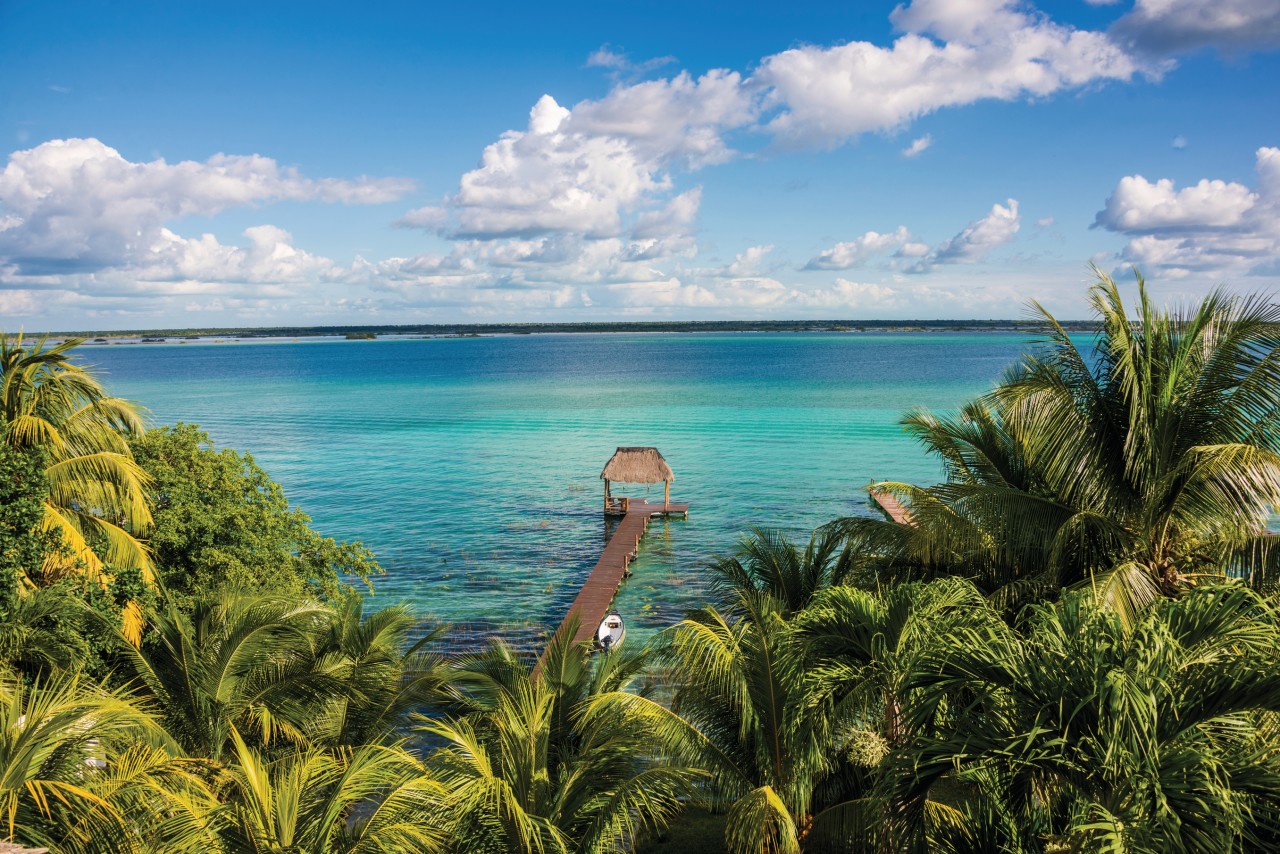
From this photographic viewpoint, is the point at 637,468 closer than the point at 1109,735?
No

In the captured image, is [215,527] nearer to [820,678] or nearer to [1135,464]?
[820,678]

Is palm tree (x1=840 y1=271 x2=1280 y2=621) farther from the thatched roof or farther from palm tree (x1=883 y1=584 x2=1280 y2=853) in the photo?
the thatched roof

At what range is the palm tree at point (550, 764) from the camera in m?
6.20

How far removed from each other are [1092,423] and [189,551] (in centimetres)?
1355

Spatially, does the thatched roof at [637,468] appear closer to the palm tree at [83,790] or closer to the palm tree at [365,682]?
the palm tree at [365,682]

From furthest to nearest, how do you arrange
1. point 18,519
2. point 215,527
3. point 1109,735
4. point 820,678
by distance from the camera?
→ 1. point 215,527
2. point 18,519
3. point 820,678
4. point 1109,735

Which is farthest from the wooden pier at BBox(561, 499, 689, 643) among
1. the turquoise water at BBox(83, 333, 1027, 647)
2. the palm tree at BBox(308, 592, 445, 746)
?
the palm tree at BBox(308, 592, 445, 746)

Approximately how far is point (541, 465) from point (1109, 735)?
35754 mm

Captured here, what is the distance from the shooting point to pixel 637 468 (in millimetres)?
29250

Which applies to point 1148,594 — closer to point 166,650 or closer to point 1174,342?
point 1174,342

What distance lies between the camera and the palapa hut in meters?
29.0

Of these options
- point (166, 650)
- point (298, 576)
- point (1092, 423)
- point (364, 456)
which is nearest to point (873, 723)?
point (1092, 423)

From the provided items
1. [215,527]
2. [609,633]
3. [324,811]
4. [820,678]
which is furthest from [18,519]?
[609,633]

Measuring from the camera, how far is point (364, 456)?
41.3 metres
